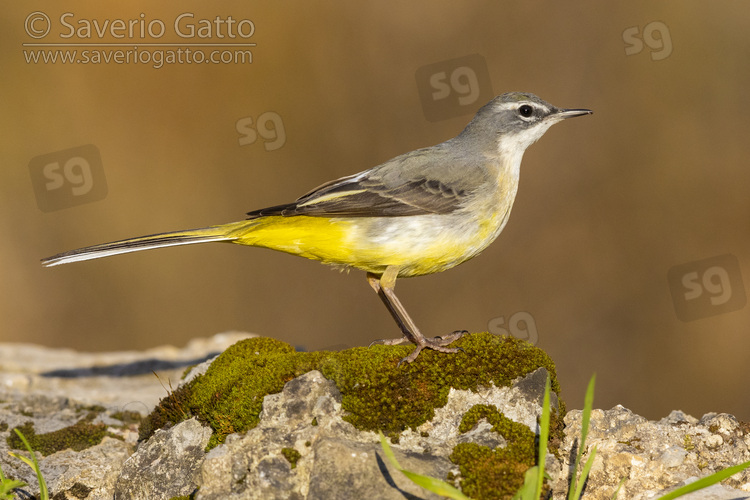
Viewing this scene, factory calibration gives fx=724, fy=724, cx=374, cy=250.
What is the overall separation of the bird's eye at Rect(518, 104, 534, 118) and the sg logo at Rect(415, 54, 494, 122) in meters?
5.12

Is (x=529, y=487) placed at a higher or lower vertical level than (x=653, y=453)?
higher

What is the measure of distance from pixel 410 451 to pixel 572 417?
1.56m

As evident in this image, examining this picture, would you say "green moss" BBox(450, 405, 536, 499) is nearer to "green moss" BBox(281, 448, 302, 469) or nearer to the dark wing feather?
"green moss" BBox(281, 448, 302, 469)

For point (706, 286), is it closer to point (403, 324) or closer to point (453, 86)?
point (453, 86)

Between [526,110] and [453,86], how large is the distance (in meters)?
5.57

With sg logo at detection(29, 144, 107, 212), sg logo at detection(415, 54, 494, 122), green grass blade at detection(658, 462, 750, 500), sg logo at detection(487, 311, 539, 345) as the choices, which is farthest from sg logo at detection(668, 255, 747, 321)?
sg logo at detection(29, 144, 107, 212)

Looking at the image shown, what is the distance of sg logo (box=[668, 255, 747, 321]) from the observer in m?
12.0

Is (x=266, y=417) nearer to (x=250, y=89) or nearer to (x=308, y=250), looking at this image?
(x=308, y=250)

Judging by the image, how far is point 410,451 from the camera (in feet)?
16.1

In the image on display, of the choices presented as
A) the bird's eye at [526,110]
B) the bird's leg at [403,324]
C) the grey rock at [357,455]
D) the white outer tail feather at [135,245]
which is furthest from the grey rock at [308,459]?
the bird's eye at [526,110]

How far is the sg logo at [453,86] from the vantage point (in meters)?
12.3

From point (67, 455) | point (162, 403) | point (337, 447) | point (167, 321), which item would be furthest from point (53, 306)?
point (337, 447)

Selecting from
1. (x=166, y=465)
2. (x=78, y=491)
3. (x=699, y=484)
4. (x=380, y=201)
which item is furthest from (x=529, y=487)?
(x=78, y=491)

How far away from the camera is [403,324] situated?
6.77 meters
